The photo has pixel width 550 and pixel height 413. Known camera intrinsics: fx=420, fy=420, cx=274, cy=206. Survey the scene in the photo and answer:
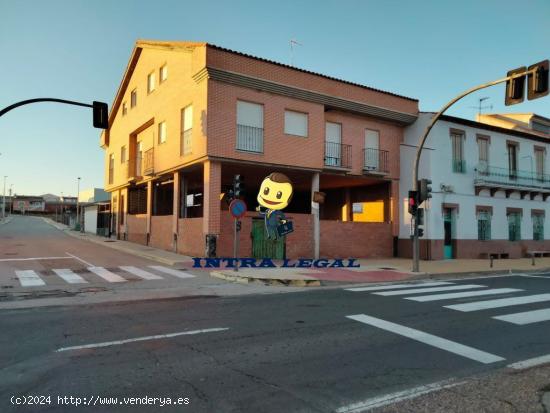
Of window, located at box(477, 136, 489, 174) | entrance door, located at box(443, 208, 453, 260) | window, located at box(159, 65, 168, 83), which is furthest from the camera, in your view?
window, located at box(477, 136, 489, 174)

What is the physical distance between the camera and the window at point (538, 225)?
27000 mm

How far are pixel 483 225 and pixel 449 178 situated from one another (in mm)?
3996

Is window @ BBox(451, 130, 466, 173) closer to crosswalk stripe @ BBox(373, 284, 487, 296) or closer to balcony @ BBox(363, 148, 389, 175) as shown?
balcony @ BBox(363, 148, 389, 175)

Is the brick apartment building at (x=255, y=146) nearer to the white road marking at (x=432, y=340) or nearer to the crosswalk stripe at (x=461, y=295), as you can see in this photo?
the crosswalk stripe at (x=461, y=295)

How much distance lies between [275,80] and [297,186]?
905 centimetres

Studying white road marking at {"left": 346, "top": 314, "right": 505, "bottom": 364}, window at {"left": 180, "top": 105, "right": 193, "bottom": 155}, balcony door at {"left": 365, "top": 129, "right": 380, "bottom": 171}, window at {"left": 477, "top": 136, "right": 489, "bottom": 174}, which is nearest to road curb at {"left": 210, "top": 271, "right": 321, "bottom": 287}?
white road marking at {"left": 346, "top": 314, "right": 505, "bottom": 364}

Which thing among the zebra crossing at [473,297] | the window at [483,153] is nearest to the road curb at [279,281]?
the zebra crossing at [473,297]

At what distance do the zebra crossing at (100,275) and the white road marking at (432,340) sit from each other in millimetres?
7533

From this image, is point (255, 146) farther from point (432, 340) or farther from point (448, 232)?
point (432, 340)

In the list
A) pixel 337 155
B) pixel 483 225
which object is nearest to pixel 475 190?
pixel 483 225

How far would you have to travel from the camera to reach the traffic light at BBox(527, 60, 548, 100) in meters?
10.4

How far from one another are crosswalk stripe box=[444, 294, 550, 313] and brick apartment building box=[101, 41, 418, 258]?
34.6 feet

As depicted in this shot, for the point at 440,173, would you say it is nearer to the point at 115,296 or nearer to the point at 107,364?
the point at 115,296

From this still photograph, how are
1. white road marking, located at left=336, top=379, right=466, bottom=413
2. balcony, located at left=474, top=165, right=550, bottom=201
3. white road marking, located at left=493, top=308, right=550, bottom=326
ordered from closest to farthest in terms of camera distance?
1. white road marking, located at left=336, top=379, right=466, bottom=413
2. white road marking, located at left=493, top=308, right=550, bottom=326
3. balcony, located at left=474, top=165, right=550, bottom=201
